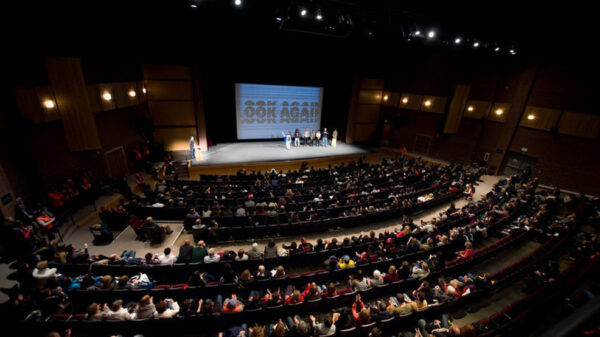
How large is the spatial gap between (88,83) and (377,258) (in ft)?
40.3

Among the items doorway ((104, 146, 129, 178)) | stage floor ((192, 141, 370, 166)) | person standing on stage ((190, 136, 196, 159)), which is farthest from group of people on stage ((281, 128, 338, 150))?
doorway ((104, 146, 129, 178))

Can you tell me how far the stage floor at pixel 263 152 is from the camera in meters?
14.2

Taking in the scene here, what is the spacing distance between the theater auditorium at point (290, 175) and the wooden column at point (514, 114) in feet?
0.38

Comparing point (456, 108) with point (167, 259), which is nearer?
point (167, 259)

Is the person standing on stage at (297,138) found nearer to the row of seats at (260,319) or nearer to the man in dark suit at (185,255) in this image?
the man in dark suit at (185,255)

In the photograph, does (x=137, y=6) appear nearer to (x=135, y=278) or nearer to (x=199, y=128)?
(x=199, y=128)

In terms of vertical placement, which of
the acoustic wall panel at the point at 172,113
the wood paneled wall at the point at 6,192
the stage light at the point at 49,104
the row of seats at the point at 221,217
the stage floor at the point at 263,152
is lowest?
the row of seats at the point at 221,217

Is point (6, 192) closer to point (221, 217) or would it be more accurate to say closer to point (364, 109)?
point (221, 217)

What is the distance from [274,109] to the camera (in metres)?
17.5

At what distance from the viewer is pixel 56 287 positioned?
525 cm

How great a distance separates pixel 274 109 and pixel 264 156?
14.1 feet

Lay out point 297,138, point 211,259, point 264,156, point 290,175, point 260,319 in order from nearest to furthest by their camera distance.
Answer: point 260,319
point 211,259
point 290,175
point 264,156
point 297,138

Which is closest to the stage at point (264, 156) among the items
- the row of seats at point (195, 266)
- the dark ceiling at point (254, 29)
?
the dark ceiling at point (254, 29)

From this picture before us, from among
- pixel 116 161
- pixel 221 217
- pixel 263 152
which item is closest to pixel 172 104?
pixel 116 161
